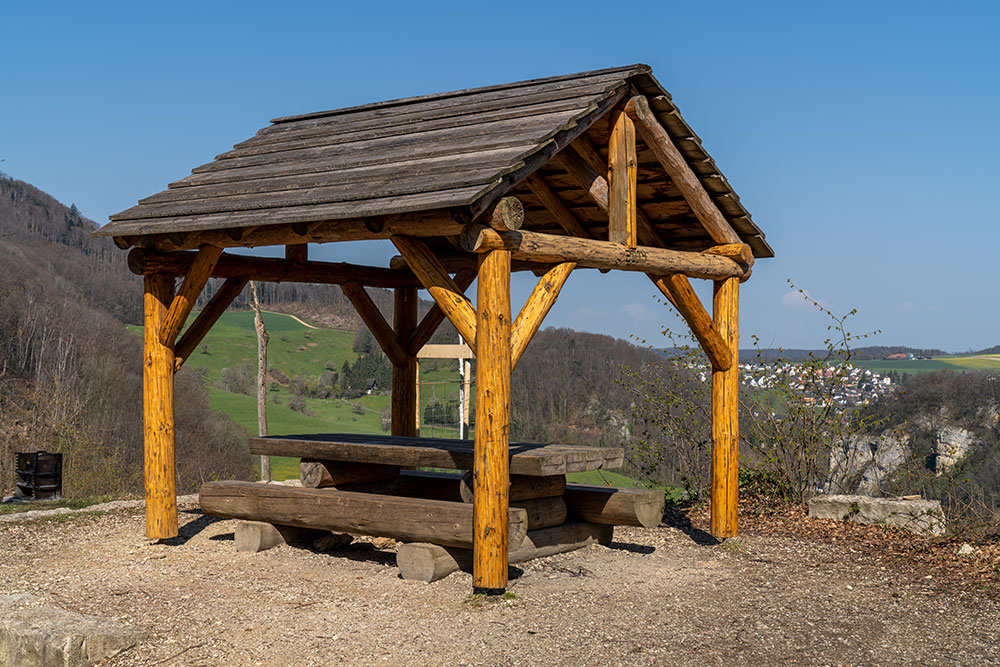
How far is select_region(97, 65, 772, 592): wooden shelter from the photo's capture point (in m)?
6.20

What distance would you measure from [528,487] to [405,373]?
3.64 m

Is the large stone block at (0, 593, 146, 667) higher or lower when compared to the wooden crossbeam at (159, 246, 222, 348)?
lower

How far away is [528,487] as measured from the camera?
7469 mm

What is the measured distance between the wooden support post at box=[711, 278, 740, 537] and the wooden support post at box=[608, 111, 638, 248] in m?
1.67

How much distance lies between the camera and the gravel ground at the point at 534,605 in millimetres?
5473

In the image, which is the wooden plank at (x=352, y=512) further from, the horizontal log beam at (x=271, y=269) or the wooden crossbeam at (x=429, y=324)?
the wooden crossbeam at (x=429, y=324)

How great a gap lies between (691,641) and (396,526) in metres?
2.48

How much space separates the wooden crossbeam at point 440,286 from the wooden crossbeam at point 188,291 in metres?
2.49

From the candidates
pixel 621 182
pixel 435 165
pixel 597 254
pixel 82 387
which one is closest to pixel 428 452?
pixel 597 254

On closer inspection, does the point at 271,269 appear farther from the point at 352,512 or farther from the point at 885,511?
the point at 885,511

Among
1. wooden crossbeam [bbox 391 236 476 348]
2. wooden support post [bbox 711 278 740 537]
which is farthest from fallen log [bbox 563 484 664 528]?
wooden crossbeam [bbox 391 236 476 348]

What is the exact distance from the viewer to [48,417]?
594 inches

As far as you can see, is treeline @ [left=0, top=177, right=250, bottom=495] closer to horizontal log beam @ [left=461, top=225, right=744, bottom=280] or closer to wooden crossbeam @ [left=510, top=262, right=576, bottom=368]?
horizontal log beam @ [left=461, top=225, right=744, bottom=280]

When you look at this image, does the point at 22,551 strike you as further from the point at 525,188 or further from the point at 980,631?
the point at 980,631
